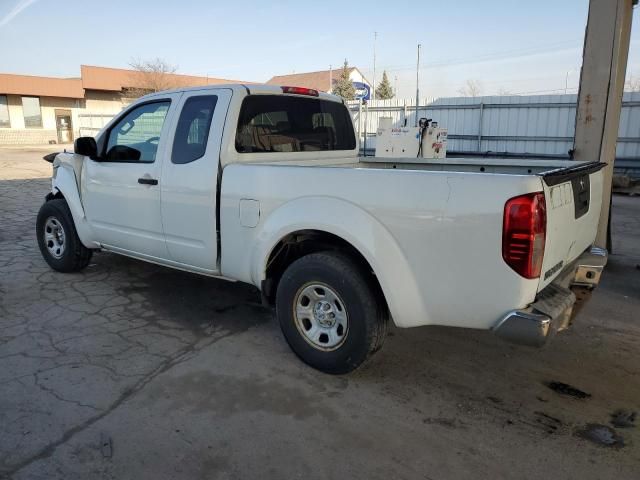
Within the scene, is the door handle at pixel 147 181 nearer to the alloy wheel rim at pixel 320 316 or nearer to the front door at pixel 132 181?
the front door at pixel 132 181

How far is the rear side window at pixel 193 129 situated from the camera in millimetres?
4039

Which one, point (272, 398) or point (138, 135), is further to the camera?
point (138, 135)

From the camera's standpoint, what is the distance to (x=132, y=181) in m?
4.56

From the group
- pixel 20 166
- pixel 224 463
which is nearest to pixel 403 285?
pixel 224 463

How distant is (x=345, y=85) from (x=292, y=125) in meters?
54.5

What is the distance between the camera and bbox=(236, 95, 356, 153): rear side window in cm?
408

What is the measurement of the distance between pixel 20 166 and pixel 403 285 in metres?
20.3

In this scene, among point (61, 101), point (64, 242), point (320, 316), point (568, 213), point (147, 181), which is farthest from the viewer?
point (61, 101)

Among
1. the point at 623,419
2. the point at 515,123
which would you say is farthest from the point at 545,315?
the point at 515,123

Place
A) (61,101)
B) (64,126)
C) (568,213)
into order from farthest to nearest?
(64,126) < (61,101) < (568,213)

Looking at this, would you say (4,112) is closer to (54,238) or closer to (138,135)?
(54,238)

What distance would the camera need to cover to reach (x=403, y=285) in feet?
9.87

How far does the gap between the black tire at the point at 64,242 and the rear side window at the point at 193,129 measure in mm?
2017

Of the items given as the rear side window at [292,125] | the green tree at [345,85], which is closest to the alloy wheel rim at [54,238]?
the rear side window at [292,125]
